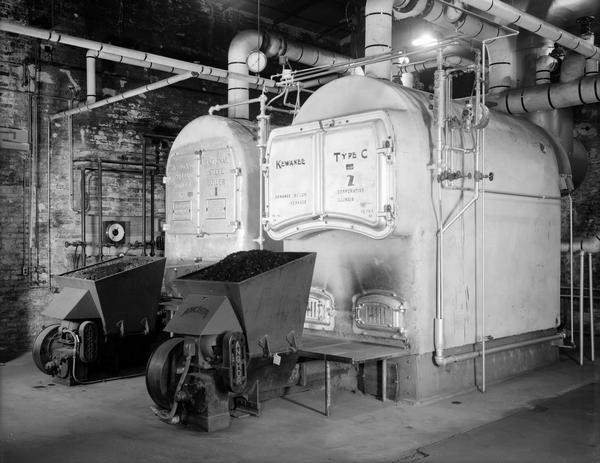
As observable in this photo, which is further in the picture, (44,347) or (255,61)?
(255,61)

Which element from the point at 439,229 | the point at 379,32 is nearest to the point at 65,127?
the point at 379,32

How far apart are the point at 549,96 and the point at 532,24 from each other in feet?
3.97

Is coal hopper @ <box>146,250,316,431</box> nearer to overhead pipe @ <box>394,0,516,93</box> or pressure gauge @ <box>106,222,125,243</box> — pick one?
overhead pipe @ <box>394,0,516,93</box>

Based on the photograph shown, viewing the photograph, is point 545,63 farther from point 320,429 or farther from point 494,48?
point 320,429

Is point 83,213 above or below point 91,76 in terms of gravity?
below

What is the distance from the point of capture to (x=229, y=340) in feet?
16.5

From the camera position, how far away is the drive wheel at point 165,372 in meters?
5.38

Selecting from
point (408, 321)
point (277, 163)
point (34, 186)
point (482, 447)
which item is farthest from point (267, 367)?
point (34, 186)

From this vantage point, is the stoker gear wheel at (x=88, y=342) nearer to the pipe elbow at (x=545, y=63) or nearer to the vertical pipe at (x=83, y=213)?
the vertical pipe at (x=83, y=213)

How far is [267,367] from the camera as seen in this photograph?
18.4 feet

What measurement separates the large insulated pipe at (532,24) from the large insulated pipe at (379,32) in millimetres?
998

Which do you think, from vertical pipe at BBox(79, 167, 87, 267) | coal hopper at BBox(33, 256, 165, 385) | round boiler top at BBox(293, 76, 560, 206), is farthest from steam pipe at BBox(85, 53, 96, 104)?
round boiler top at BBox(293, 76, 560, 206)

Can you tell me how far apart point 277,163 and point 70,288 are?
9.29 feet

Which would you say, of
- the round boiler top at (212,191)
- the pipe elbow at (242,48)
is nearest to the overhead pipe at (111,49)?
the round boiler top at (212,191)
